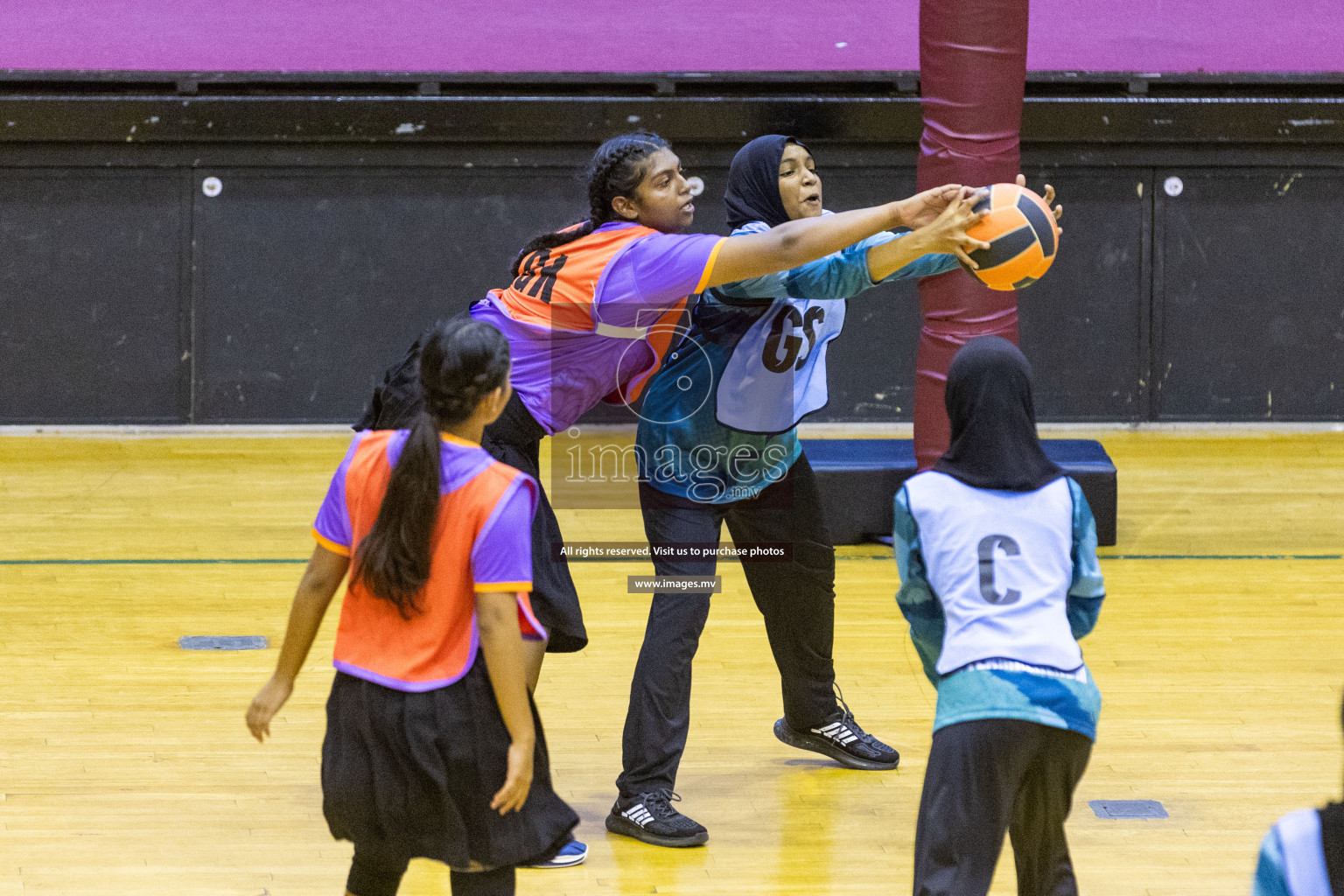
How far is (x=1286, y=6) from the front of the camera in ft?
31.3

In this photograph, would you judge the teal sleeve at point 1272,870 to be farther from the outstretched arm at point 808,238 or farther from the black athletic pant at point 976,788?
the outstretched arm at point 808,238

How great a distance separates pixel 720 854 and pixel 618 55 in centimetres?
667

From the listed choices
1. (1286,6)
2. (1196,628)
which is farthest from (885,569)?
(1286,6)

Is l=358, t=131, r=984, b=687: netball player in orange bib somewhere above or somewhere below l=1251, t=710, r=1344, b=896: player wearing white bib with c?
above

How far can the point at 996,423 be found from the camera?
98.7 inches

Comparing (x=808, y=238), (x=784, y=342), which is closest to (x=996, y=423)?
(x=808, y=238)

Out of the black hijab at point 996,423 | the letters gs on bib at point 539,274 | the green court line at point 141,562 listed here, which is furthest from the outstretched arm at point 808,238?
the green court line at point 141,562

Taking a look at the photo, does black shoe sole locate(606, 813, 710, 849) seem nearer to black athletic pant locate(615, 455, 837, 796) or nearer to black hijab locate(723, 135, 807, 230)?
black athletic pant locate(615, 455, 837, 796)

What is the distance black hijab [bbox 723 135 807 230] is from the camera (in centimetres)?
371

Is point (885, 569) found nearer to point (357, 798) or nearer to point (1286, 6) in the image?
point (357, 798)

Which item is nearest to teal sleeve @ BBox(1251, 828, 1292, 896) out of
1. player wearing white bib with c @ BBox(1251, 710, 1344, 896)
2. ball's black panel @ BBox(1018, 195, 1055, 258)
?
player wearing white bib with c @ BBox(1251, 710, 1344, 896)

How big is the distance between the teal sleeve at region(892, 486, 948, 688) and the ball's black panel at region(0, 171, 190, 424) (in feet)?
23.6

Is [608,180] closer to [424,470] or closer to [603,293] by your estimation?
[603,293]

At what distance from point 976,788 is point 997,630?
0.25 metres
